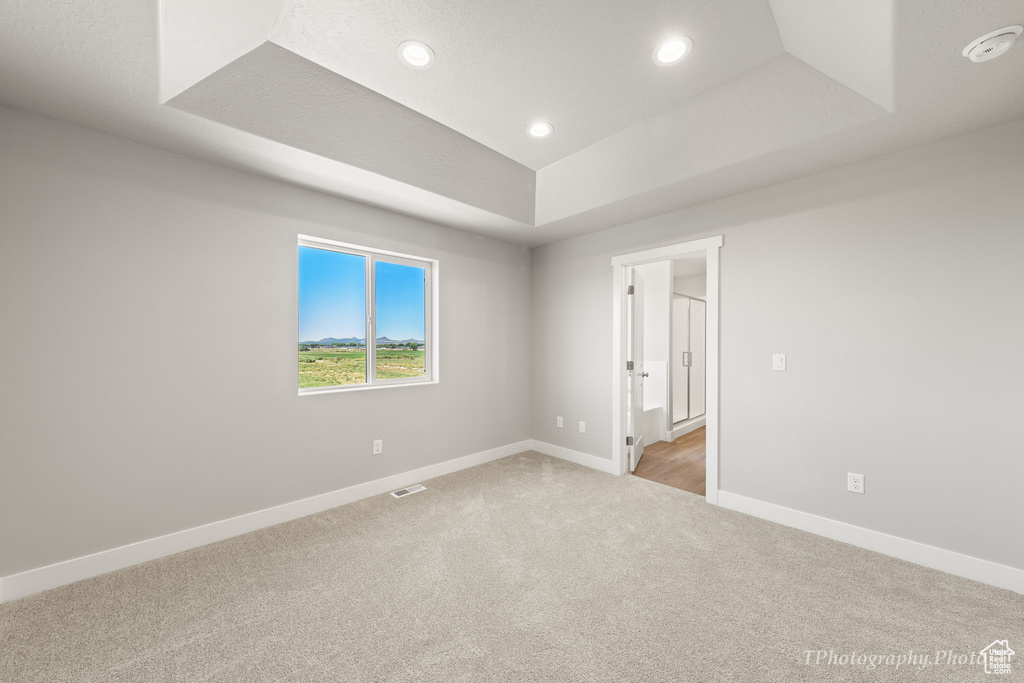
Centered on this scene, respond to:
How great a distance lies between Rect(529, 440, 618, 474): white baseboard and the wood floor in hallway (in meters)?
0.31

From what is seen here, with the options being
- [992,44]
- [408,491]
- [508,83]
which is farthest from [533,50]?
[408,491]

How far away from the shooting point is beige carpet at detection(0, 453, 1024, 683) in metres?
1.56

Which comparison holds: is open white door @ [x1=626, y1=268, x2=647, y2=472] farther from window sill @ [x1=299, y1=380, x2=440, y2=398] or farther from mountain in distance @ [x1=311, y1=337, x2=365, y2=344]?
mountain in distance @ [x1=311, y1=337, x2=365, y2=344]

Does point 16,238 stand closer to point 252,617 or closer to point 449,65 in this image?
point 252,617

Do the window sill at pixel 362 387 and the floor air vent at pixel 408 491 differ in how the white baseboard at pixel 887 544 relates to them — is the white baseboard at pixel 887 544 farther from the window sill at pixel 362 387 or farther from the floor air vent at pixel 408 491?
the window sill at pixel 362 387

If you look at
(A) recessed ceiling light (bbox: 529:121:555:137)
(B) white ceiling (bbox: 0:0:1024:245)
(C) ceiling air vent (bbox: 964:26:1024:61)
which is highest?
(A) recessed ceiling light (bbox: 529:121:555:137)

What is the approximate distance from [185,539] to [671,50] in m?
3.86

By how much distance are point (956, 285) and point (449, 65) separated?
301 cm

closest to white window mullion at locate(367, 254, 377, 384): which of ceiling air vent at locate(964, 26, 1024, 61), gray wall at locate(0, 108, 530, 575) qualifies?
gray wall at locate(0, 108, 530, 575)

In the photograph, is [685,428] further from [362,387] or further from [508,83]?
[508,83]

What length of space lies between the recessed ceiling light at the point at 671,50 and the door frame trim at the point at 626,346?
1.48 m

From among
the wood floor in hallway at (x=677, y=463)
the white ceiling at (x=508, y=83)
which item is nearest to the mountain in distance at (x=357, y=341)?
the white ceiling at (x=508, y=83)

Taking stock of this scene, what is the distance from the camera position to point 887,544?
237cm

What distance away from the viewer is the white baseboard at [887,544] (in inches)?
81.1
